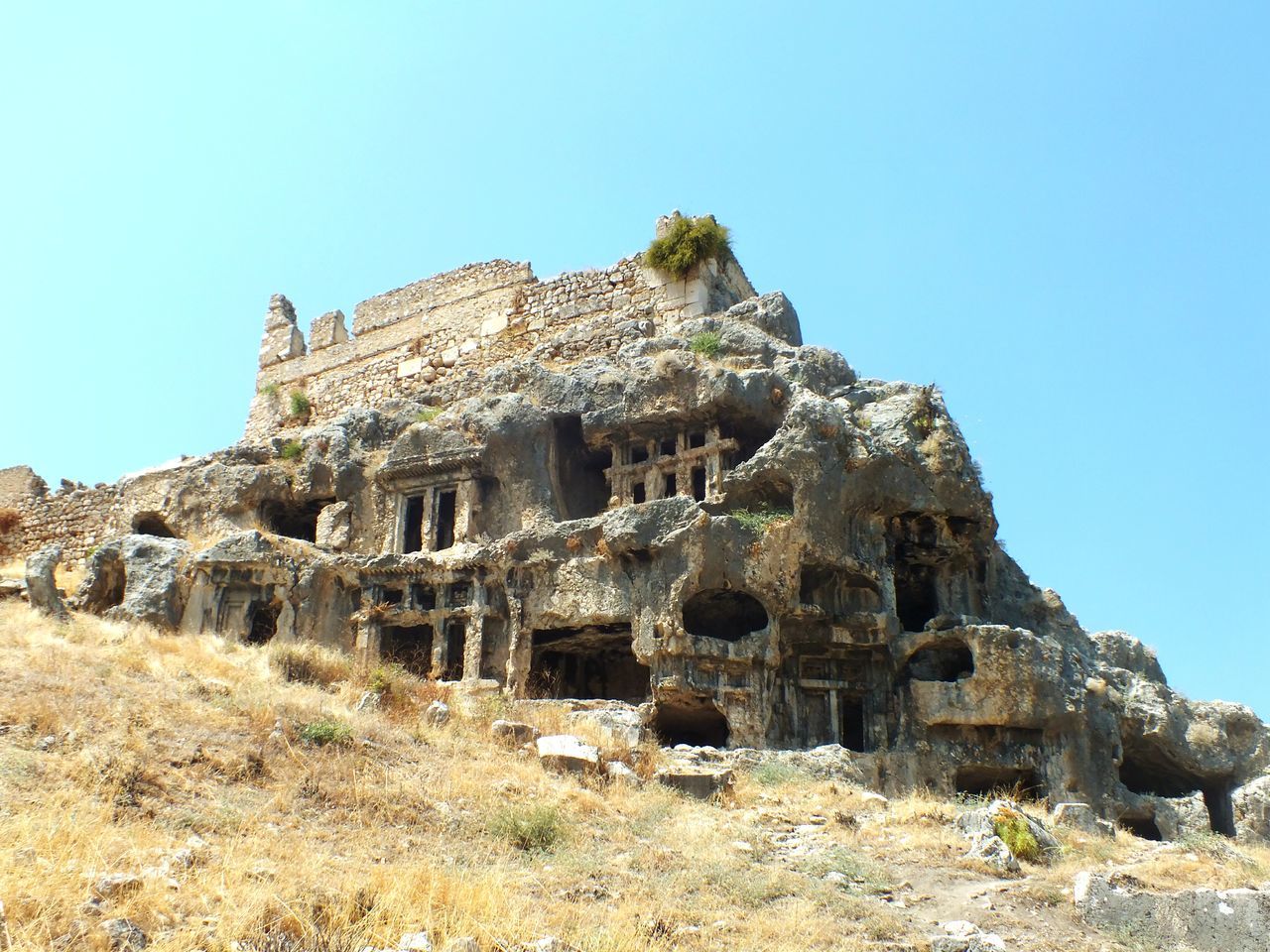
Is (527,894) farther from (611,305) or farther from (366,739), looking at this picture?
(611,305)

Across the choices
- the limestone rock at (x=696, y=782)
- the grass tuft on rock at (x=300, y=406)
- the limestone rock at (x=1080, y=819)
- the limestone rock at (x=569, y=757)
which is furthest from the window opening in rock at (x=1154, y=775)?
the grass tuft on rock at (x=300, y=406)

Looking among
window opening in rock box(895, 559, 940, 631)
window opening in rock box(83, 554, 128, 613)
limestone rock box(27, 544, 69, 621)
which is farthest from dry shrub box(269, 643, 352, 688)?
window opening in rock box(895, 559, 940, 631)

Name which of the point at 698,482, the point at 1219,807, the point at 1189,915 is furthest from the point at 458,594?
the point at 1219,807

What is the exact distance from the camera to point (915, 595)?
845 inches

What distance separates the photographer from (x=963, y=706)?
58.9ft

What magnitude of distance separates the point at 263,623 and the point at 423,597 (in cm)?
293

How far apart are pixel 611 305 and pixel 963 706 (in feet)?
41.6

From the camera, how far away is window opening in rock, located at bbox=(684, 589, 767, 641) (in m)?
19.7

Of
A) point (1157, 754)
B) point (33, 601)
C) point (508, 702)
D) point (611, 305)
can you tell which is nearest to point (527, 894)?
point (508, 702)

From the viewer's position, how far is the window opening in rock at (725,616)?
19.7 m

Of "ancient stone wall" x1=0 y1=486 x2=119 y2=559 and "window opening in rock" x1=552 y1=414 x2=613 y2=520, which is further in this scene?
"ancient stone wall" x1=0 y1=486 x2=119 y2=559

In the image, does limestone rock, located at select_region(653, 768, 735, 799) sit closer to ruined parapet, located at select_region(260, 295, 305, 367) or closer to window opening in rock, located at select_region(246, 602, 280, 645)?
window opening in rock, located at select_region(246, 602, 280, 645)

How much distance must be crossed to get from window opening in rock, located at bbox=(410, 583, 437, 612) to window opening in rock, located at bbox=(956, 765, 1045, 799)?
32.0 feet

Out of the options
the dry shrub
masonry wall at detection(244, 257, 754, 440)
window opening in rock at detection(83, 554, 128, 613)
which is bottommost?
the dry shrub
